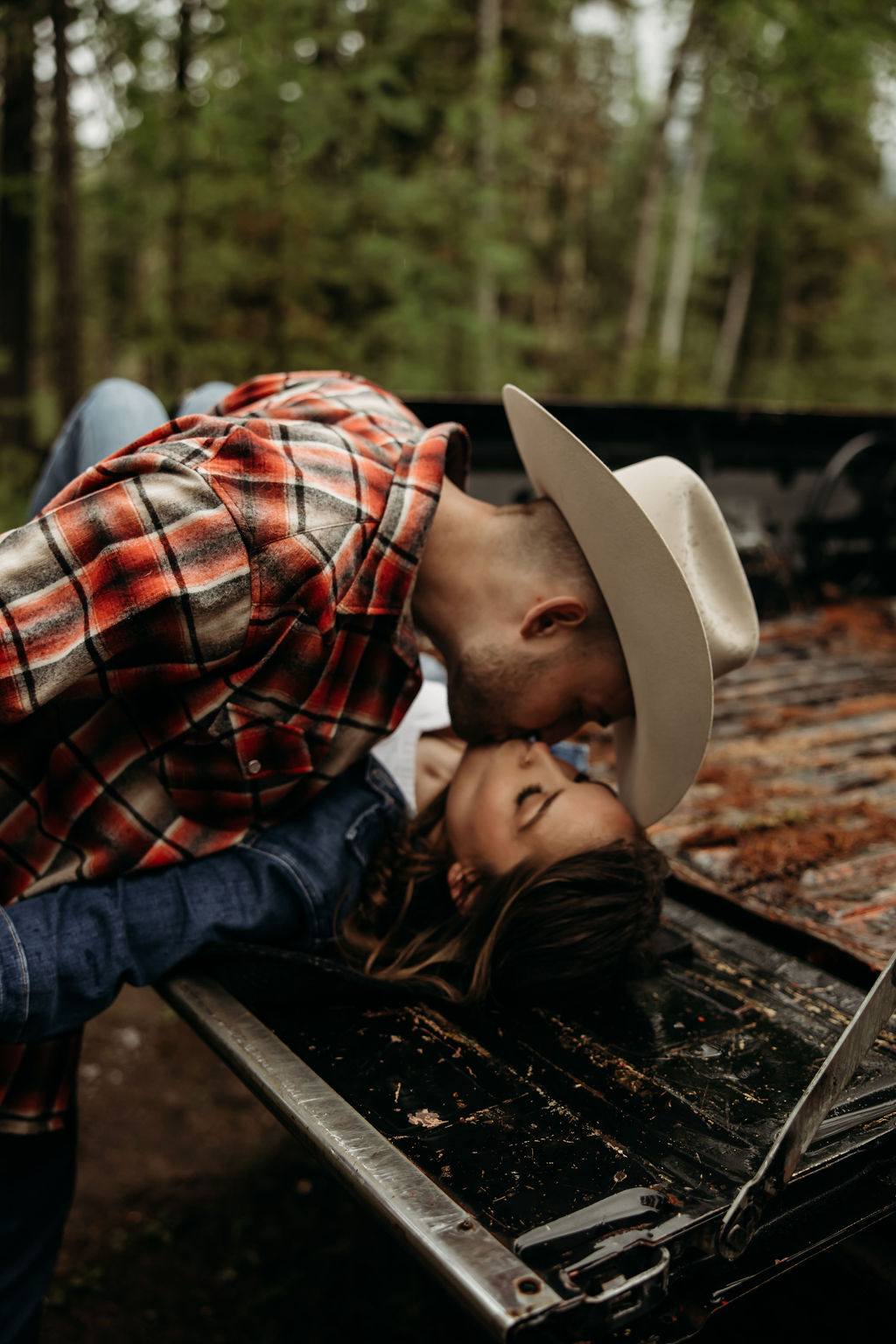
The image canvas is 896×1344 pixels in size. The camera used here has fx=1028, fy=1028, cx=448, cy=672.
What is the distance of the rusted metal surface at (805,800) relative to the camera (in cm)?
228

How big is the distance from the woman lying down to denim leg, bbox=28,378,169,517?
4.65ft

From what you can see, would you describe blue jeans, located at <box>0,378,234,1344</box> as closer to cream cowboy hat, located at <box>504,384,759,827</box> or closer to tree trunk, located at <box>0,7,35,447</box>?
cream cowboy hat, located at <box>504,384,759,827</box>

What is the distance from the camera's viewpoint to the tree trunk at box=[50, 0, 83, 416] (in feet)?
23.3

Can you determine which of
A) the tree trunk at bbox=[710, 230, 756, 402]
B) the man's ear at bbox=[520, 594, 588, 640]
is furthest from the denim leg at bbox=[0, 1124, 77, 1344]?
the tree trunk at bbox=[710, 230, 756, 402]

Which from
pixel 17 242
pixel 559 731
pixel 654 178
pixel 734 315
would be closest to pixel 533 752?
pixel 559 731

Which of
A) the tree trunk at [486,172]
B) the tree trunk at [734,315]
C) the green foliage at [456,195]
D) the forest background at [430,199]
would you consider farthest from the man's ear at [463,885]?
the tree trunk at [734,315]

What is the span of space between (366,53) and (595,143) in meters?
13.2

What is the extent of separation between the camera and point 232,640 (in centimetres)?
189

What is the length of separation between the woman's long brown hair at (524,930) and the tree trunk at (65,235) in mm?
6388

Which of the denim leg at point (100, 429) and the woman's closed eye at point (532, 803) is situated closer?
the woman's closed eye at point (532, 803)

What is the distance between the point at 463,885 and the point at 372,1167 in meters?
0.88

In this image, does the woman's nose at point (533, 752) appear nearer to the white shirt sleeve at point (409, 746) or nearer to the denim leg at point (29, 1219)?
the white shirt sleeve at point (409, 746)

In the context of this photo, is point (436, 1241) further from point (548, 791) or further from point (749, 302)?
point (749, 302)

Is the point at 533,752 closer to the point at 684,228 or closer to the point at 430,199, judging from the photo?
Result: the point at 430,199
